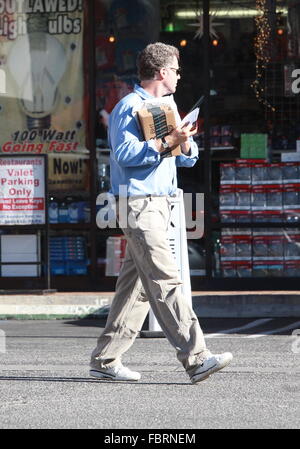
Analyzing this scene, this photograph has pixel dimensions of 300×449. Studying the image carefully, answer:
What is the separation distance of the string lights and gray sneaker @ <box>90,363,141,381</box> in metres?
6.29

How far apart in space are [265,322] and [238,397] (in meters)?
4.57

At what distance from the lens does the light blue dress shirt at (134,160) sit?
6980 millimetres

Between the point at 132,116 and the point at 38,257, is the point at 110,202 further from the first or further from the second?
the point at 132,116

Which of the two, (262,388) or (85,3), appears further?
(85,3)

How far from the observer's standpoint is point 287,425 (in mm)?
5832

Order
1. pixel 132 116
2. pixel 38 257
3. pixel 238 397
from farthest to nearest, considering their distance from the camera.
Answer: pixel 38 257
pixel 132 116
pixel 238 397

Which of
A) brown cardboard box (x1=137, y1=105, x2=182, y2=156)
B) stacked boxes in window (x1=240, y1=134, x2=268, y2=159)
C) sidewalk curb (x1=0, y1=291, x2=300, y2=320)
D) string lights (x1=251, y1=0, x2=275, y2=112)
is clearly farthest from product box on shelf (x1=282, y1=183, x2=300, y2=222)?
brown cardboard box (x1=137, y1=105, x2=182, y2=156)

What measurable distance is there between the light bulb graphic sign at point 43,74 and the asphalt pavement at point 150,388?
3.53 m

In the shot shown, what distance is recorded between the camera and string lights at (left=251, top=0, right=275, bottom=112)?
513 inches

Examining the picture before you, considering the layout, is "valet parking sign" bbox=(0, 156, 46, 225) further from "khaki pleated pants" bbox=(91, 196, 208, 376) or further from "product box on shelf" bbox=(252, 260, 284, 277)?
"khaki pleated pants" bbox=(91, 196, 208, 376)

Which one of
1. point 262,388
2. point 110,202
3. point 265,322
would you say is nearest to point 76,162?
point 110,202

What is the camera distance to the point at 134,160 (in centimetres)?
698

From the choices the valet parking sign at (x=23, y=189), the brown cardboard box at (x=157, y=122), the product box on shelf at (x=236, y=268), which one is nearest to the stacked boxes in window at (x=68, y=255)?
the valet parking sign at (x=23, y=189)

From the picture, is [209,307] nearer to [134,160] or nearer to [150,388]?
[150,388]
